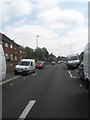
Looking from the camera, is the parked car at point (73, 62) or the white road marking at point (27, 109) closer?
the white road marking at point (27, 109)

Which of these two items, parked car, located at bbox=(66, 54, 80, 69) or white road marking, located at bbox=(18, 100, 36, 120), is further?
parked car, located at bbox=(66, 54, 80, 69)

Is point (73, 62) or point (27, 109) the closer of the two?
point (27, 109)

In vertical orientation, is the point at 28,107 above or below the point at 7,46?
below

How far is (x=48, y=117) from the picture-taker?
6.44 m

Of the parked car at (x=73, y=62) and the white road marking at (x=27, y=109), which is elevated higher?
the parked car at (x=73, y=62)

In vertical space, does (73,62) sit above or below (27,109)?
above

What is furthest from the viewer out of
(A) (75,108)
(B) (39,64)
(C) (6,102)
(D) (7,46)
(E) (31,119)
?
(D) (7,46)

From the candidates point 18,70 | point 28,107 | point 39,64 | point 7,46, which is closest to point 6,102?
point 28,107

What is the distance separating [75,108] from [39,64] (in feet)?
129

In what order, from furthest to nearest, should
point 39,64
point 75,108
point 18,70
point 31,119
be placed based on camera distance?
point 39,64 → point 18,70 → point 75,108 → point 31,119

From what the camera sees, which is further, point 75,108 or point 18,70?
point 18,70

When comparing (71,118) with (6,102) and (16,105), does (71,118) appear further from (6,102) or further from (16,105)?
(6,102)

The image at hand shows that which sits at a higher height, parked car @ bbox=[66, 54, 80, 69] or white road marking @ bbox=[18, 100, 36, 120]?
parked car @ bbox=[66, 54, 80, 69]

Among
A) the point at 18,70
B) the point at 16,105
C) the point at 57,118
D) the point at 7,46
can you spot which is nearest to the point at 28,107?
the point at 16,105
